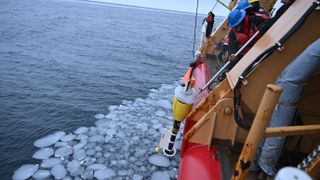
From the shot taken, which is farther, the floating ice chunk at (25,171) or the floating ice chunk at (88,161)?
the floating ice chunk at (88,161)

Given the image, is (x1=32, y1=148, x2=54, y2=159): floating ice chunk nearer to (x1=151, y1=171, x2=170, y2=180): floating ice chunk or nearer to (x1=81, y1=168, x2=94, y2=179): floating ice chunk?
(x1=81, y1=168, x2=94, y2=179): floating ice chunk

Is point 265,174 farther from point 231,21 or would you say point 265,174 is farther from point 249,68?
point 231,21

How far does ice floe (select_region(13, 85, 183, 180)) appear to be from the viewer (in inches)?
156

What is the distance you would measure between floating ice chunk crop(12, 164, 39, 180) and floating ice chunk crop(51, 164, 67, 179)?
1.04 ft

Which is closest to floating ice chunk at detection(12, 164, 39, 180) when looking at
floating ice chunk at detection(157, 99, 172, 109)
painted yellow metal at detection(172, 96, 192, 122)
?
painted yellow metal at detection(172, 96, 192, 122)

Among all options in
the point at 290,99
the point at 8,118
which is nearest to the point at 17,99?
the point at 8,118

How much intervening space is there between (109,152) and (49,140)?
52.6 inches

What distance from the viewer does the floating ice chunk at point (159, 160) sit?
13.8ft

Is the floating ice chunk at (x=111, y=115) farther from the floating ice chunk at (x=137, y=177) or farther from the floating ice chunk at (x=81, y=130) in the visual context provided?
the floating ice chunk at (x=137, y=177)

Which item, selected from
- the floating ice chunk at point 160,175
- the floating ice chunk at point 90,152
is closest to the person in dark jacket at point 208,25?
the floating ice chunk at point 90,152

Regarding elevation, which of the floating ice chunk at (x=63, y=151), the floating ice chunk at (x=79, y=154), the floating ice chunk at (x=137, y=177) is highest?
the floating ice chunk at (x=137, y=177)

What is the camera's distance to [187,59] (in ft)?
49.7

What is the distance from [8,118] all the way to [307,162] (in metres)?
5.92

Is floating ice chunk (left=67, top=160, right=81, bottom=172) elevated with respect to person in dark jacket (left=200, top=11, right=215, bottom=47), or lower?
lower
